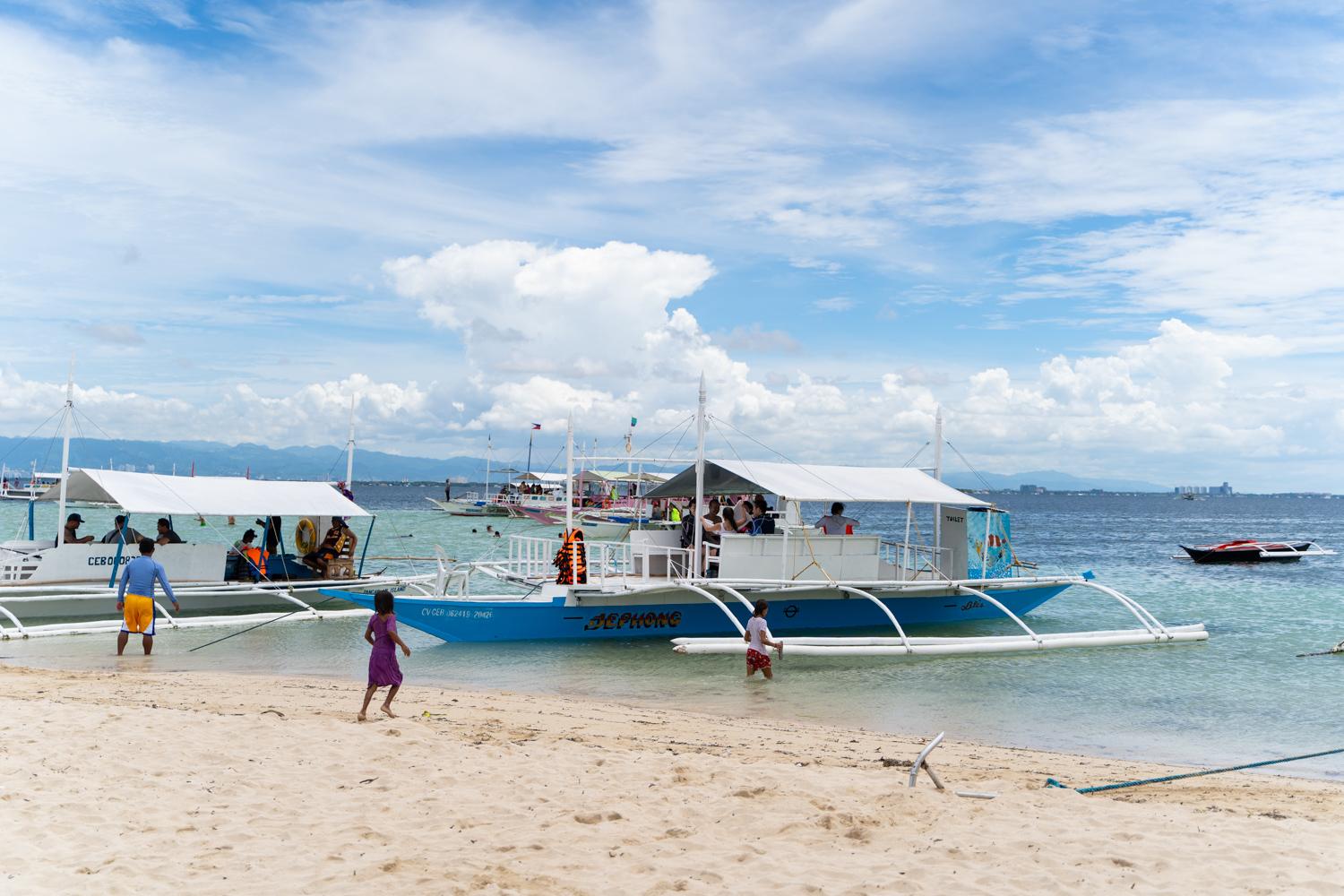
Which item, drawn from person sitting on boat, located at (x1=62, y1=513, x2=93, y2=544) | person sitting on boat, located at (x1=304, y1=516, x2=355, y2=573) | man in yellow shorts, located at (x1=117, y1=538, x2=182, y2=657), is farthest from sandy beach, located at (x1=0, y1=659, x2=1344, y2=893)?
person sitting on boat, located at (x1=304, y1=516, x2=355, y2=573)

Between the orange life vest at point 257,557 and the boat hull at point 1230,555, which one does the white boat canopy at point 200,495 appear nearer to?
the orange life vest at point 257,557

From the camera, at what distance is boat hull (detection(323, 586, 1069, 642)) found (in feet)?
56.2

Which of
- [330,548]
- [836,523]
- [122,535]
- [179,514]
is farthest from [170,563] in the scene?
[836,523]

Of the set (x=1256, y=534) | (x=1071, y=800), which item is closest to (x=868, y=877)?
(x=1071, y=800)

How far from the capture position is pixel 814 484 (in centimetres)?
1869

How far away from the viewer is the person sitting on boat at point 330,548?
2312 centimetres

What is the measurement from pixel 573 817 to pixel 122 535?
49.4ft

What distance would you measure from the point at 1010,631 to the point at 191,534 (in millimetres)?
54939

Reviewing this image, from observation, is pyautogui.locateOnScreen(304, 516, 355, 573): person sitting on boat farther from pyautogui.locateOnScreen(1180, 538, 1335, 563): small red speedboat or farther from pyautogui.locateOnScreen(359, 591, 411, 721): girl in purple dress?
pyautogui.locateOnScreen(1180, 538, 1335, 563): small red speedboat

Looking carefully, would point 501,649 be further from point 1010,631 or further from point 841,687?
point 1010,631

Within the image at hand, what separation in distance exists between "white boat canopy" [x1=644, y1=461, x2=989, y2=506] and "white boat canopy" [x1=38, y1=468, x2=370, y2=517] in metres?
7.01

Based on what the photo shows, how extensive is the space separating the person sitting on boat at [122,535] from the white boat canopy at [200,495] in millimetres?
413

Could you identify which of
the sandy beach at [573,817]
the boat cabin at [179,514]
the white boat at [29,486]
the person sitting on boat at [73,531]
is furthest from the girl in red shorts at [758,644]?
the white boat at [29,486]

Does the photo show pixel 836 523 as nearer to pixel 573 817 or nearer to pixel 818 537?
pixel 818 537
